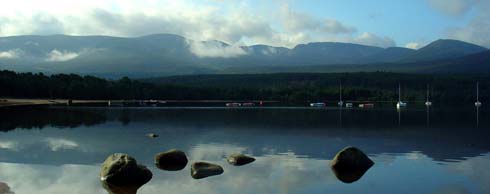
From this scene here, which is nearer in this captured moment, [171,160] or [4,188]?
[4,188]

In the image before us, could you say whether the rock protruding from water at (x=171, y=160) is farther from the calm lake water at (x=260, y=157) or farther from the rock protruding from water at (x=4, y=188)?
the rock protruding from water at (x=4, y=188)

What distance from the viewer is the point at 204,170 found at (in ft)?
92.5

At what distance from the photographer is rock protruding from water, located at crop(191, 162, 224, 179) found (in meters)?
27.6

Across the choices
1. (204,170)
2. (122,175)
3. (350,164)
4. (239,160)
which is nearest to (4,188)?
(122,175)

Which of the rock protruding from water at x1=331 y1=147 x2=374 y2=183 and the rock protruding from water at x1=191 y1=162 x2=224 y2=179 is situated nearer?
the rock protruding from water at x1=191 y1=162 x2=224 y2=179

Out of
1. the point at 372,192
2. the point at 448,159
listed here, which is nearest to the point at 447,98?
the point at 448,159

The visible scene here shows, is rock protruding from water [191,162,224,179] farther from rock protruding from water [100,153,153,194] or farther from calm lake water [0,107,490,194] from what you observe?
rock protruding from water [100,153,153,194]

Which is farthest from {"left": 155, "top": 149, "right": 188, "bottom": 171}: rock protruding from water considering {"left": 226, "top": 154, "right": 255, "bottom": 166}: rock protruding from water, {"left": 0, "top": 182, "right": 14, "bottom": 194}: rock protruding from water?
{"left": 0, "top": 182, "right": 14, "bottom": 194}: rock protruding from water

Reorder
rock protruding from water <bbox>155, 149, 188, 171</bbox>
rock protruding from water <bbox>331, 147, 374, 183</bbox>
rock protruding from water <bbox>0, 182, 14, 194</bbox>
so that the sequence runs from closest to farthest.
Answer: rock protruding from water <bbox>0, 182, 14, 194</bbox> < rock protruding from water <bbox>331, 147, 374, 183</bbox> < rock protruding from water <bbox>155, 149, 188, 171</bbox>

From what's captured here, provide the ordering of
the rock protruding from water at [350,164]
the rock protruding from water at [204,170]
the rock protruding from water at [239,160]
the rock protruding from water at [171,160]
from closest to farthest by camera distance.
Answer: the rock protruding from water at [204,170]
the rock protruding from water at [350,164]
the rock protruding from water at [171,160]
the rock protruding from water at [239,160]

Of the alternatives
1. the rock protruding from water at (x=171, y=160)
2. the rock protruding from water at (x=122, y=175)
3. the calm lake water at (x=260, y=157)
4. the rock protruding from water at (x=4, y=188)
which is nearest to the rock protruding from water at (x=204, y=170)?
the calm lake water at (x=260, y=157)

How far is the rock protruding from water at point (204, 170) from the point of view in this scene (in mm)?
27634

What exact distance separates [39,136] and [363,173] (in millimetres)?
30523

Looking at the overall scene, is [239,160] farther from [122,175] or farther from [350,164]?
[122,175]
